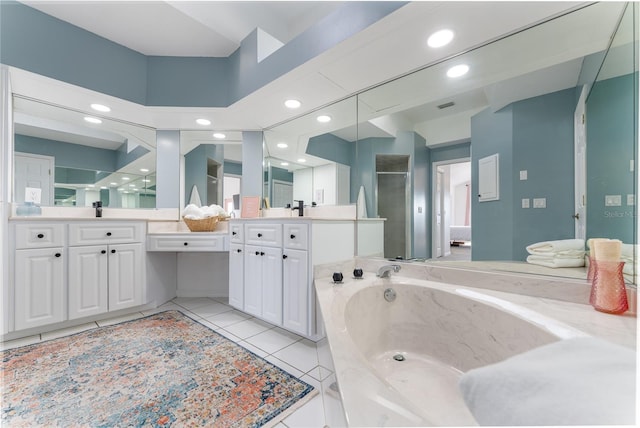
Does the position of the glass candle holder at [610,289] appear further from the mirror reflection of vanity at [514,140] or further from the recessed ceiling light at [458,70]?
the recessed ceiling light at [458,70]

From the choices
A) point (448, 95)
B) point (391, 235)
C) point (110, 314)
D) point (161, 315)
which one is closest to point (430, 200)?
point (391, 235)

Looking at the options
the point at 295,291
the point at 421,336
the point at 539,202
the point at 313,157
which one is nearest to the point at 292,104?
the point at 313,157

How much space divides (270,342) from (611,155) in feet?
7.47

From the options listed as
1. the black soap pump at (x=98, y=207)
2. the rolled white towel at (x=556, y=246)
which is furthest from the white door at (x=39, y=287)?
the rolled white towel at (x=556, y=246)

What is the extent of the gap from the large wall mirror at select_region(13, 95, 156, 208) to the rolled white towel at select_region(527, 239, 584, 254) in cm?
347

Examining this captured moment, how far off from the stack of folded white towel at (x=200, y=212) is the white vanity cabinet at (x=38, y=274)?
0.92 m

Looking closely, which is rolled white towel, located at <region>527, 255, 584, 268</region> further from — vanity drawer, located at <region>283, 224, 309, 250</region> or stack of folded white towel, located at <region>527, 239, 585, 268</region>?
vanity drawer, located at <region>283, 224, 309, 250</region>

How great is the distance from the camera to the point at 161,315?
7.38ft

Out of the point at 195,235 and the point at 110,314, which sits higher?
the point at 195,235

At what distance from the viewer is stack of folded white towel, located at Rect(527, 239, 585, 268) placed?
1.28 meters

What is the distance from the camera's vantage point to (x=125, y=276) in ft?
7.30

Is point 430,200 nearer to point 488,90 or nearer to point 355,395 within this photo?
point 488,90

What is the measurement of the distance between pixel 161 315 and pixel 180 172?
5.13ft

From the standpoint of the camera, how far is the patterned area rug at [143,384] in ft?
3.62
